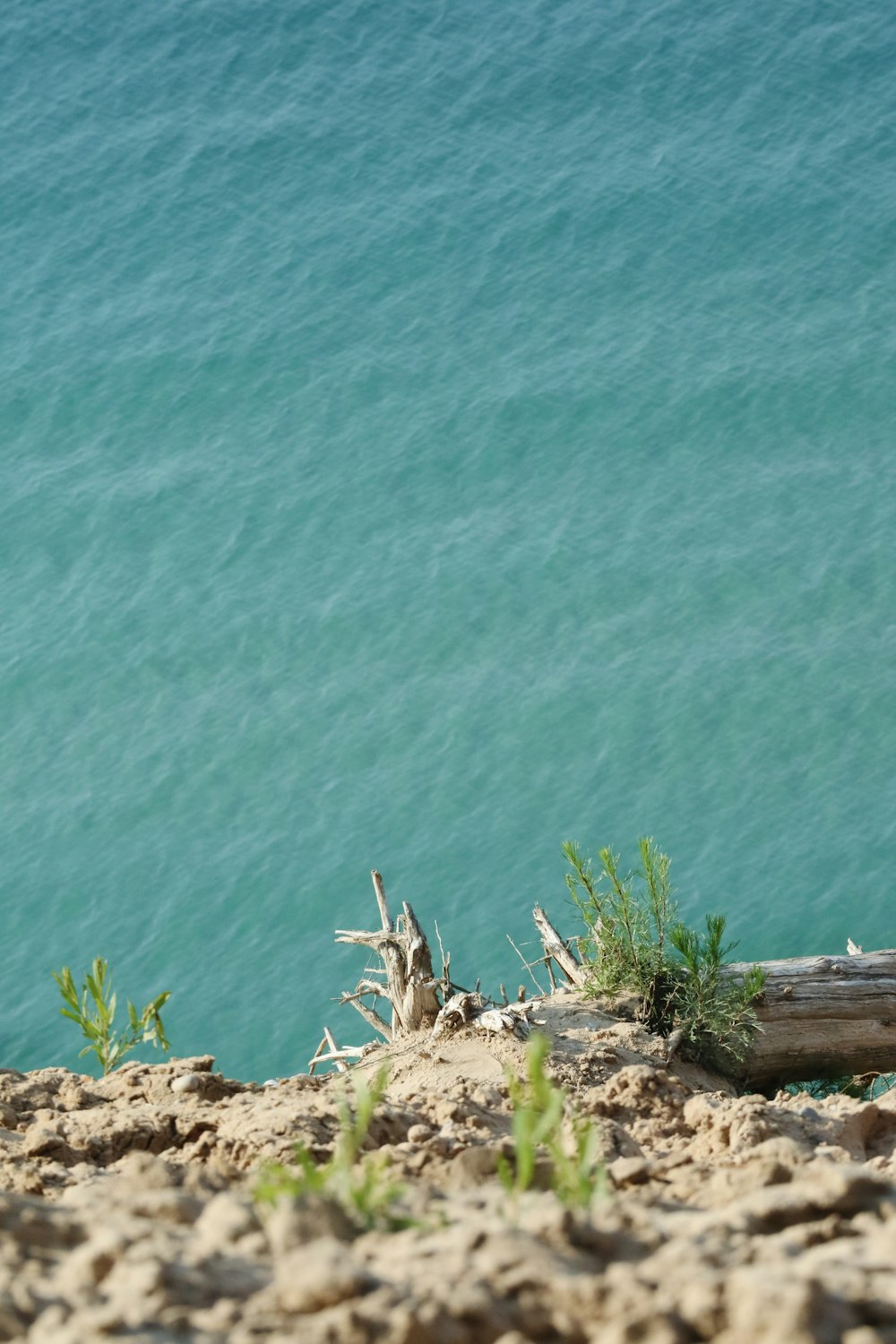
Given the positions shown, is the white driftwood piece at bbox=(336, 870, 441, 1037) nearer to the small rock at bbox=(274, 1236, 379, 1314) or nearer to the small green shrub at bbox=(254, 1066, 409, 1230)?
the small green shrub at bbox=(254, 1066, 409, 1230)

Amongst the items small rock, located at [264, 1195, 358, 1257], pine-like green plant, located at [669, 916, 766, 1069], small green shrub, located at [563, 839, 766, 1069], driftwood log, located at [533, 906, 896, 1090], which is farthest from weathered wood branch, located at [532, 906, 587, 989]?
small rock, located at [264, 1195, 358, 1257]

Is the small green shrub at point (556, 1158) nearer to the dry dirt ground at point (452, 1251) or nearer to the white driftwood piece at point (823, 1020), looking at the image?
the dry dirt ground at point (452, 1251)

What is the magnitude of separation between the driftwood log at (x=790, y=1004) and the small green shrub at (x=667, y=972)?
13cm

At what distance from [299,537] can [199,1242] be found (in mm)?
10364

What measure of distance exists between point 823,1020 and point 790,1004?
0.15m

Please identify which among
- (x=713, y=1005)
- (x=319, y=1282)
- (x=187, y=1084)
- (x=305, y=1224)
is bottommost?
(x=319, y=1282)

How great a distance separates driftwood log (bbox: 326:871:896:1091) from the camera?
5688 millimetres

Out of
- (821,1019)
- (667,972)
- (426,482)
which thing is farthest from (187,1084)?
(426,482)

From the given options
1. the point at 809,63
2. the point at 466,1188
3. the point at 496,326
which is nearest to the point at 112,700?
the point at 496,326

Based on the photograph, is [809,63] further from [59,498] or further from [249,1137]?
[249,1137]

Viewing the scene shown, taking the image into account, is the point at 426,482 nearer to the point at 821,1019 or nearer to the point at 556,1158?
the point at 821,1019

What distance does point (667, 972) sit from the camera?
5680mm

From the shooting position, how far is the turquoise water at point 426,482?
32.7 feet

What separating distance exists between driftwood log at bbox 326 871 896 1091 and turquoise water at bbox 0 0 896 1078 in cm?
294
